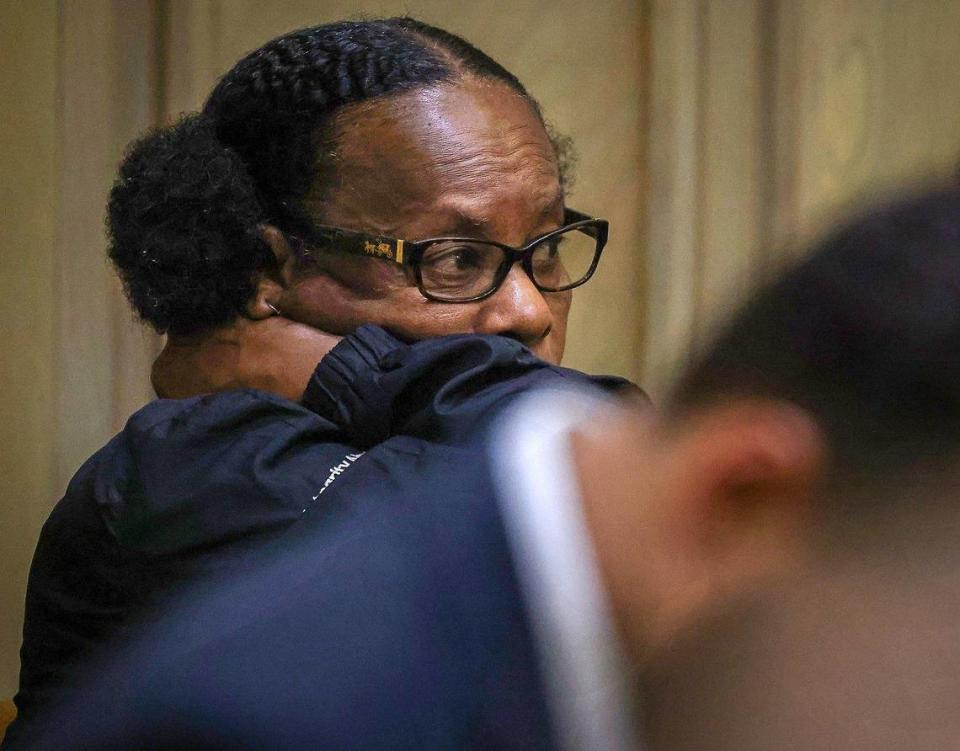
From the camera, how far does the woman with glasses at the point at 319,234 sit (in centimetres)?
111

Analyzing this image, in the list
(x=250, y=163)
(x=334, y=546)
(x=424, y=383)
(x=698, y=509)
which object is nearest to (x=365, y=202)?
(x=250, y=163)

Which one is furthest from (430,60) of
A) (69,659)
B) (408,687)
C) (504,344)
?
(408,687)

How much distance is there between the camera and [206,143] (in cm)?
138

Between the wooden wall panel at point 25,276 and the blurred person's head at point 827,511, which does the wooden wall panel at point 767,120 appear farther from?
the blurred person's head at point 827,511

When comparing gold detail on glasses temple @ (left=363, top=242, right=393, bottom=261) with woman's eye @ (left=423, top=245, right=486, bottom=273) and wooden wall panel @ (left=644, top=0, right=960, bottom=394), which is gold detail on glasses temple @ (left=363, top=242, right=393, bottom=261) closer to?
woman's eye @ (left=423, top=245, right=486, bottom=273)

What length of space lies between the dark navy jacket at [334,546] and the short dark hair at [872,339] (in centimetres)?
17

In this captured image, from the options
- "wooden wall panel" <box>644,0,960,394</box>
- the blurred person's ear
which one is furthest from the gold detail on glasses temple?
"wooden wall panel" <box>644,0,960,394</box>

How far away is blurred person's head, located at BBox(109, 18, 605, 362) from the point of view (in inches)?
50.6

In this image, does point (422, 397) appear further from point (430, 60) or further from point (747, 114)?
point (747, 114)

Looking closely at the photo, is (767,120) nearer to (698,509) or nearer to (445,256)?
(445,256)

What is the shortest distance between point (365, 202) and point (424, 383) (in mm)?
396

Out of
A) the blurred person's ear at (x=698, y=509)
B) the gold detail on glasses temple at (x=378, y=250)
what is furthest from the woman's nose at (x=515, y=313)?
the blurred person's ear at (x=698, y=509)

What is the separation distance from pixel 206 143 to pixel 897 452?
1.04 metres

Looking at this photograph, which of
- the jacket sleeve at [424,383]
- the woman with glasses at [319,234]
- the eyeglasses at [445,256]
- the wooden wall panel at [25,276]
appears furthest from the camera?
the wooden wall panel at [25,276]
